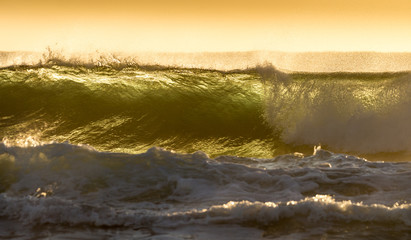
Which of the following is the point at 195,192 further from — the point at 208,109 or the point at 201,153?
the point at 208,109

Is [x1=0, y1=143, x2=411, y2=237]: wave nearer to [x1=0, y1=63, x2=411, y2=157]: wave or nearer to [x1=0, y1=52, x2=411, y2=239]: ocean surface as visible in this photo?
[x1=0, y1=52, x2=411, y2=239]: ocean surface

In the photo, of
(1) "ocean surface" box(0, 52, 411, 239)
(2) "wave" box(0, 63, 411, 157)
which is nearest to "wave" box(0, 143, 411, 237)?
(1) "ocean surface" box(0, 52, 411, 239)

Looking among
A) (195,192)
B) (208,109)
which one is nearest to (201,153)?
(195,192)

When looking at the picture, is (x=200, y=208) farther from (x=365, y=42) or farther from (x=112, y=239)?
(x=365, y=42)

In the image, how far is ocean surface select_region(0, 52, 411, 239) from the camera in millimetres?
5328

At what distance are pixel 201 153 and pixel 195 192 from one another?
855 millimetres

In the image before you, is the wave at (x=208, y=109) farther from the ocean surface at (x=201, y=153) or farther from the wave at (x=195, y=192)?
the wave at (x=195, y=192)

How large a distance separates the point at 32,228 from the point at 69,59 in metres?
7.24

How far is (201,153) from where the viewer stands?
266 inches

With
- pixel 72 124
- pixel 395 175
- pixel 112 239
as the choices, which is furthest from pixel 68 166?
pixel 72 124

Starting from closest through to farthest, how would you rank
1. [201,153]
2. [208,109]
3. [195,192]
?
[195,192] → [201,153] → [208,109]

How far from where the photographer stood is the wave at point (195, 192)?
5.33 m

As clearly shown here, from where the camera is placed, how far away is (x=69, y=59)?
1209 centimetres

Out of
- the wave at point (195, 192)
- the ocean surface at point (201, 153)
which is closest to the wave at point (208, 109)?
the ocean surface at point (201, 153)
